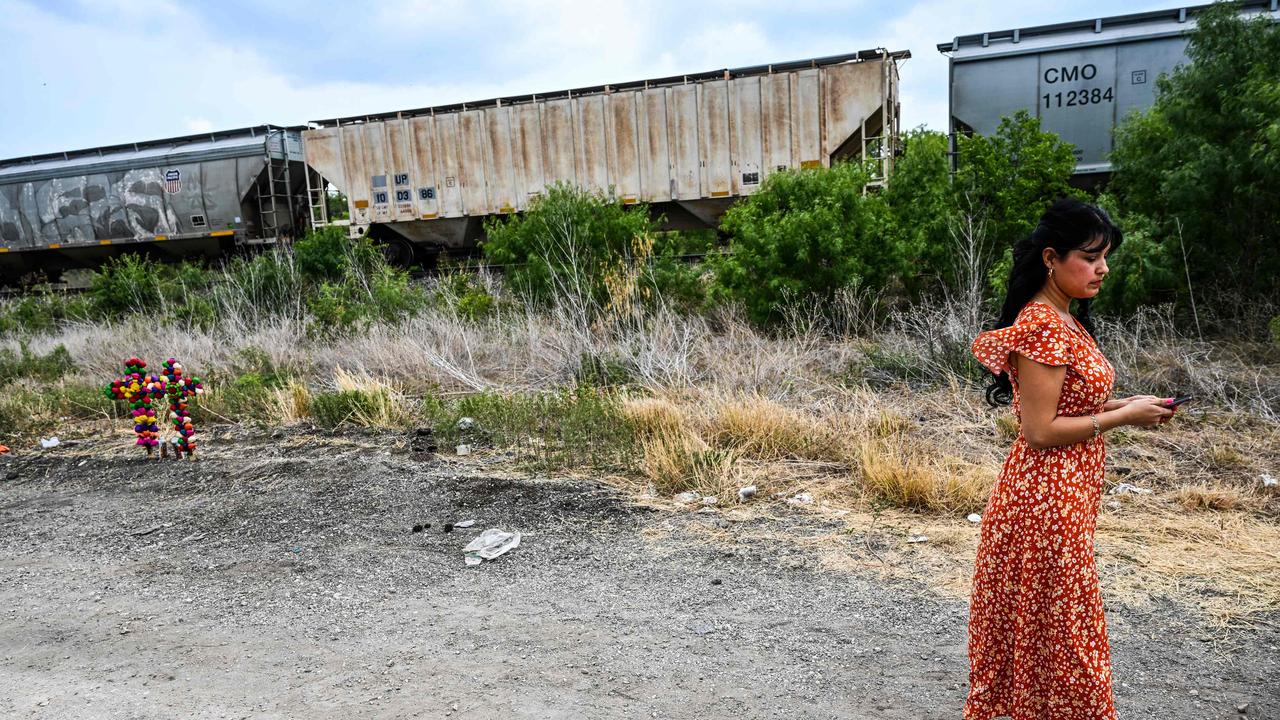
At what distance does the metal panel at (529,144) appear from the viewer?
1627 centimetres

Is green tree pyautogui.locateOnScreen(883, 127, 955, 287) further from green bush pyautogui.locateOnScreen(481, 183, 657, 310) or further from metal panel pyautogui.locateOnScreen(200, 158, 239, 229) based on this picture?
metal panel pyautogui.locateOnScreen(200, 158, 239, 229)

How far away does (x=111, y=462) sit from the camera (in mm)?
6449

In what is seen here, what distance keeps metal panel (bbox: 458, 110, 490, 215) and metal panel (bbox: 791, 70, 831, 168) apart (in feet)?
20.0

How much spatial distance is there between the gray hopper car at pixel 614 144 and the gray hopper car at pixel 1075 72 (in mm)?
1813

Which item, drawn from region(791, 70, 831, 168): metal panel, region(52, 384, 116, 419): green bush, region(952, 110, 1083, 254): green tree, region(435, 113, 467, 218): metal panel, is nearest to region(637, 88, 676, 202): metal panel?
region(791, 70, 831, 168): metal panel

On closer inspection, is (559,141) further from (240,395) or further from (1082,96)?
(240,395)

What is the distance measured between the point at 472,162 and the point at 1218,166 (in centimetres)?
1290

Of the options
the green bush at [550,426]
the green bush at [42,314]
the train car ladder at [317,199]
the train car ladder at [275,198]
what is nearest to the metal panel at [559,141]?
the train car ladder at [317,199]

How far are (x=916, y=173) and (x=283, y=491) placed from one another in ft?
23.4

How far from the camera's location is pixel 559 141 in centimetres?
1616

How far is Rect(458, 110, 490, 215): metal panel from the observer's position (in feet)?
54.3

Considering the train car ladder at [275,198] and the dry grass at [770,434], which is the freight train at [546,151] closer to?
the train car ladder at [275,198]

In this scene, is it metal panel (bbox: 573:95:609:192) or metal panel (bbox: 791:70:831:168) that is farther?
metal panel (bbox: 573:95:609:192)

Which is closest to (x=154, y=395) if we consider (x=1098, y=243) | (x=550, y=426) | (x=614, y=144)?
(x=550, y=426)
